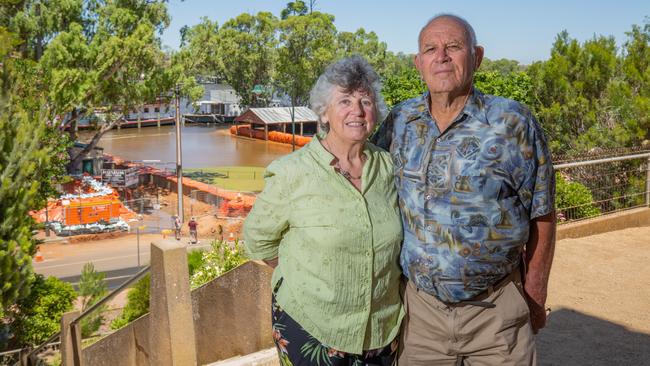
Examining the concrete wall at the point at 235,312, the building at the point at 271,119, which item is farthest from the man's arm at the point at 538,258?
the building at the point at 271,119

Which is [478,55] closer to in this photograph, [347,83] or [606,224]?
[347,83]

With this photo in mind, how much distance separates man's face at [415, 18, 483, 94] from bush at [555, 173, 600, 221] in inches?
242

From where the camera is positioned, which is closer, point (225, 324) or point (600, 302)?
point (225, 324)

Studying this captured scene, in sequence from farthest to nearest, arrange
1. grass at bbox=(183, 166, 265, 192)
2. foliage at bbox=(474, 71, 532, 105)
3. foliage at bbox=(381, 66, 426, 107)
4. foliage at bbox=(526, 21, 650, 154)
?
1. grass at bbox=(183, 166, 265, 192)
2. foliage at bbox=(381, 66, 426, 107)
3. foliage at bbox=(474, 71, 532, 105)
4. foliage at bbox=(526, 21, 650, 154)

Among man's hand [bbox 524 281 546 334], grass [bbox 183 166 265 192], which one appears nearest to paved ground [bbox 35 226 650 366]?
man's hand [bbox 524 281 546 334]

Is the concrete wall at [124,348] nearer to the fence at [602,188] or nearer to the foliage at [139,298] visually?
the foliage at [139,298]

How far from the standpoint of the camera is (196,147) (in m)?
50.5

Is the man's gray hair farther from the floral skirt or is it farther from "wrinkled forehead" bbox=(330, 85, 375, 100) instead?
the floral skirt

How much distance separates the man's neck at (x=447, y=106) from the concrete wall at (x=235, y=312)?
1.62 metres

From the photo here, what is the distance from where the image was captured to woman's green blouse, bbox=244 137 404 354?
2.05m

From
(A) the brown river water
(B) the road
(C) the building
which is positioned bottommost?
(B) the road

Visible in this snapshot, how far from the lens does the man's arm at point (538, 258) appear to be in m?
2.15

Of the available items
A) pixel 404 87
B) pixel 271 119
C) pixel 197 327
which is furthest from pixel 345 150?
pixel 271 119

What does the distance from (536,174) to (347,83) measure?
0.69 metres
